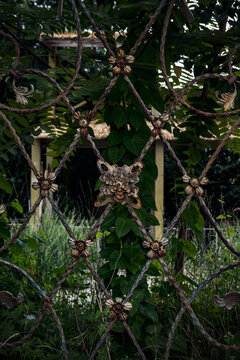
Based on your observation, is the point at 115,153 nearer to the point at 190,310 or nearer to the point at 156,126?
the point at 156,126

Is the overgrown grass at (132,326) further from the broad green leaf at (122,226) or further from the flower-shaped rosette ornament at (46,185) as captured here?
the flower-shaped rosette ornament at (46,185)

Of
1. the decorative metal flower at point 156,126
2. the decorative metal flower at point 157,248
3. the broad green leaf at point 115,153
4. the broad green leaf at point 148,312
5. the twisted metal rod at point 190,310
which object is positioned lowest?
the broad green leaf at point 148,312

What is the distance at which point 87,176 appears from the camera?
12766 mm

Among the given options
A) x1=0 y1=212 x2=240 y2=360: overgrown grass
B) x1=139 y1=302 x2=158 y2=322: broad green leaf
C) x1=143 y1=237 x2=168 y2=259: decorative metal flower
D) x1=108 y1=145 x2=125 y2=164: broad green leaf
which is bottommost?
x1=0 y1=212 x2=240 y2=360: overgrown grass

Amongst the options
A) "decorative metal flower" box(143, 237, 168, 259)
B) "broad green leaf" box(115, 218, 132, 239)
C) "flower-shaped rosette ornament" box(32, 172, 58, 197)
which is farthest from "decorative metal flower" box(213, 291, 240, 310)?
"flower-shaped rosette ornament" box(32, 172, 58, 197)

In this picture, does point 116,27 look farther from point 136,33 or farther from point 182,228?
point 182,228

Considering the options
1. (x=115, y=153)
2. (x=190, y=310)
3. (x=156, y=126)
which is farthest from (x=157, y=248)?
(x=115, y=153)

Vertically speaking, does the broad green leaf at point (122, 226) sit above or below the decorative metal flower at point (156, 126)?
below

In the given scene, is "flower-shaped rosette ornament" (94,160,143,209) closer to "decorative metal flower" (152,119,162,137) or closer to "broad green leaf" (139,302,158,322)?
"decorative metal flower" (152,119,162,137)

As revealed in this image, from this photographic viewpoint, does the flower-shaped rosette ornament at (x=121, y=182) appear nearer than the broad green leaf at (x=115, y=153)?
Yes

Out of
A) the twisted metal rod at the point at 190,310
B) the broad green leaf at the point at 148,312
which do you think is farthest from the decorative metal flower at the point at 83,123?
the broad green leaf at the point at 148,312

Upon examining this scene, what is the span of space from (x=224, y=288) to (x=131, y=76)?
1.57m

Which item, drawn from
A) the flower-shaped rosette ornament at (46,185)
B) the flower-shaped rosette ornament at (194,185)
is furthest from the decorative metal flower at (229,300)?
the flower-shaped rosette ornament at (46,185)

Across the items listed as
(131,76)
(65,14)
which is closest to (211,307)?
(131,76)
